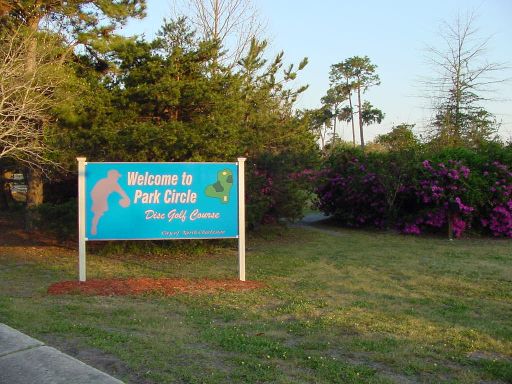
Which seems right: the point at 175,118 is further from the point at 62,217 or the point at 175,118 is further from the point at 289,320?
the point at 289,320

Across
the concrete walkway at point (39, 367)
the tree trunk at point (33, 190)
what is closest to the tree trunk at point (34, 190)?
the tree trunk at point (33, 190)

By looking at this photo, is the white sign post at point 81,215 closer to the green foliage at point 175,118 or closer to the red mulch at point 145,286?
the red mulch at point 145,286

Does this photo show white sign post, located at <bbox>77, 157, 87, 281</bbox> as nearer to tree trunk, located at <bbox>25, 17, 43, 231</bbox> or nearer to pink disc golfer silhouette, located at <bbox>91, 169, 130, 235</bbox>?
pink disc golfer silhouette, located at <bbox>91, 169, 130, 235</bbox>

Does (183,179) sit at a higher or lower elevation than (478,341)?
higher

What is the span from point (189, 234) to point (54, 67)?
5.28 m

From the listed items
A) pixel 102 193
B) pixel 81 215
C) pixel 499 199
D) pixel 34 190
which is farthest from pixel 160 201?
pixel 499 199

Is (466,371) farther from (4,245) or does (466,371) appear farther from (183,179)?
(4,245)

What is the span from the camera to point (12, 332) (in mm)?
5324

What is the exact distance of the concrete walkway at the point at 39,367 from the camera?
4051 mm

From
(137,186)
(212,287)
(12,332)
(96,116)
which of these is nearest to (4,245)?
(96,116)

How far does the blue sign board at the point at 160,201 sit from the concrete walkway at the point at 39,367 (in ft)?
14.8

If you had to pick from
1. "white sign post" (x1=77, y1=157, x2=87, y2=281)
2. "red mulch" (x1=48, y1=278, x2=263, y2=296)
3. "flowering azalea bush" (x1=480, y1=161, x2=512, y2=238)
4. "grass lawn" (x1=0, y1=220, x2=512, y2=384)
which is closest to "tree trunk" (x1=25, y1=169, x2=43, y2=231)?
"grass lawn" (x1=0, y1=220, x2=512, y2=384)

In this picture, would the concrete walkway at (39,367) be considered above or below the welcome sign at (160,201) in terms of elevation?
below

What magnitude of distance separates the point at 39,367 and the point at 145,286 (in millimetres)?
4581
